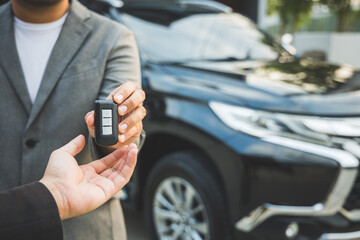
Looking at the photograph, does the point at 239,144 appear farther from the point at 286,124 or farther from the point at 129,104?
the point at 129,104

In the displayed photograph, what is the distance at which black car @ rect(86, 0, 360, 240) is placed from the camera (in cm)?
220

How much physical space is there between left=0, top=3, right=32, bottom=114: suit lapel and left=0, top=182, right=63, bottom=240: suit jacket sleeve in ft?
1.67

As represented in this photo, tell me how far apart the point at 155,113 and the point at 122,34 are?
1.27 metres

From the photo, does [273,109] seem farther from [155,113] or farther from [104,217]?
[104,217]

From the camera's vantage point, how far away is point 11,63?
1372mm

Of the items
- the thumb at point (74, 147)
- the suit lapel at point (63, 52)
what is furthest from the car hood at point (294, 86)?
the thumb at point (74, 147)

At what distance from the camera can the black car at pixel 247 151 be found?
2195 mm

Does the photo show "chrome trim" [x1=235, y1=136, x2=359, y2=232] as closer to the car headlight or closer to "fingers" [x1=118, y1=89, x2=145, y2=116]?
the car headlight

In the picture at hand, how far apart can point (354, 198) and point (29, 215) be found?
187cm

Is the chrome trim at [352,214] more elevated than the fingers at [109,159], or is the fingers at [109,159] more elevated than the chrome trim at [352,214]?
the fingers at [109,159]

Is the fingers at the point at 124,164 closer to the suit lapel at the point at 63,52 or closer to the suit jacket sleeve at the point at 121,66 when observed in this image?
the suit jacket sleeve at the point at 121,66

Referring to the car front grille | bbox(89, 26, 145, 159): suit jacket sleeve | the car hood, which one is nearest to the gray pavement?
the car hood

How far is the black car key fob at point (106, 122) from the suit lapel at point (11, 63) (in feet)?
1.21

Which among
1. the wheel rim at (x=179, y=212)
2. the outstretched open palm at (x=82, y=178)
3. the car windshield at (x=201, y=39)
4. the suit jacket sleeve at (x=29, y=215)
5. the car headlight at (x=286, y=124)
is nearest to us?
the suit jacket sleeve at (x=29, y=215)
